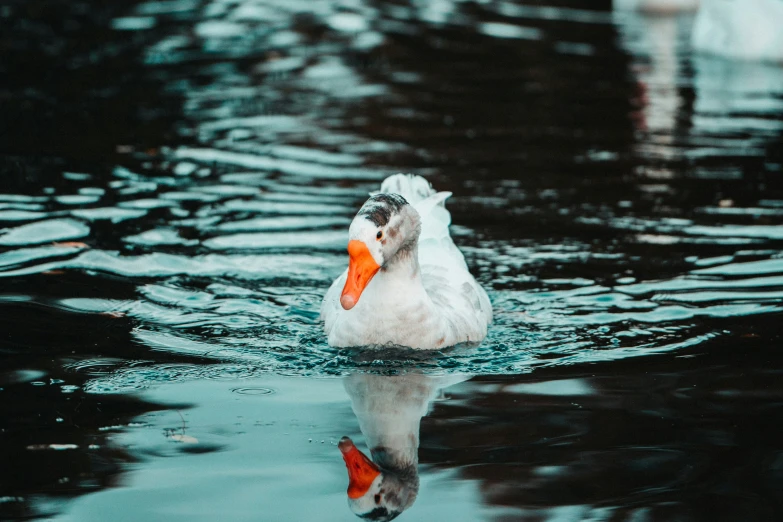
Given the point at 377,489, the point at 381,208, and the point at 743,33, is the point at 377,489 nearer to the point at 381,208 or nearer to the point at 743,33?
the point at 381,208

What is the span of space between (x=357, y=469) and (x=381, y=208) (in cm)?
Result: 171

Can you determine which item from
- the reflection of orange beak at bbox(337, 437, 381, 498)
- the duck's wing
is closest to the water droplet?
the reflection of orange beak at bbox(337, 437, 381, 498)

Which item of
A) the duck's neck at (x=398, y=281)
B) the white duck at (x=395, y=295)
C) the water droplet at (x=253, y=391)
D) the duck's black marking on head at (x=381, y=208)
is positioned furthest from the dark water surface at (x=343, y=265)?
the duck's black marking on head at (x=381, y=208)

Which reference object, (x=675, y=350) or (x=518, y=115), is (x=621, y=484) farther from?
(x=518, y=115)

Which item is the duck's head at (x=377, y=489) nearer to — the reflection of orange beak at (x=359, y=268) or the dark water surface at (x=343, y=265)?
the dark water surface at (x=343, y=265)

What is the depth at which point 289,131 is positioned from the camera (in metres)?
13.0

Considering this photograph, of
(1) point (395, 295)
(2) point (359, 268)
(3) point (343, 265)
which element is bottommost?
(3) point (343, 265)

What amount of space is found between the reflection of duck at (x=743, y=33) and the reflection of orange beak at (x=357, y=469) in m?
13.6

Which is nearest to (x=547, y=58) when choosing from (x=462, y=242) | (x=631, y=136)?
(x=631, y=136)

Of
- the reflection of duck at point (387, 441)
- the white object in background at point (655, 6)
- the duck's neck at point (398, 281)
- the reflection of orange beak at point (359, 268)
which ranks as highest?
the white object in background at point (655, 6)

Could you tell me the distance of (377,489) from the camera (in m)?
5.36

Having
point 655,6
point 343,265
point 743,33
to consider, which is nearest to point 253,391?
point 343,265

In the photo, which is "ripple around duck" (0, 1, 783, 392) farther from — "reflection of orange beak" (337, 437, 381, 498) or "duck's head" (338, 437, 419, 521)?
"duck's head" (338, 437, 419, 521)

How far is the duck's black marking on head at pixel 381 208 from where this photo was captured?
6633 millimetres
